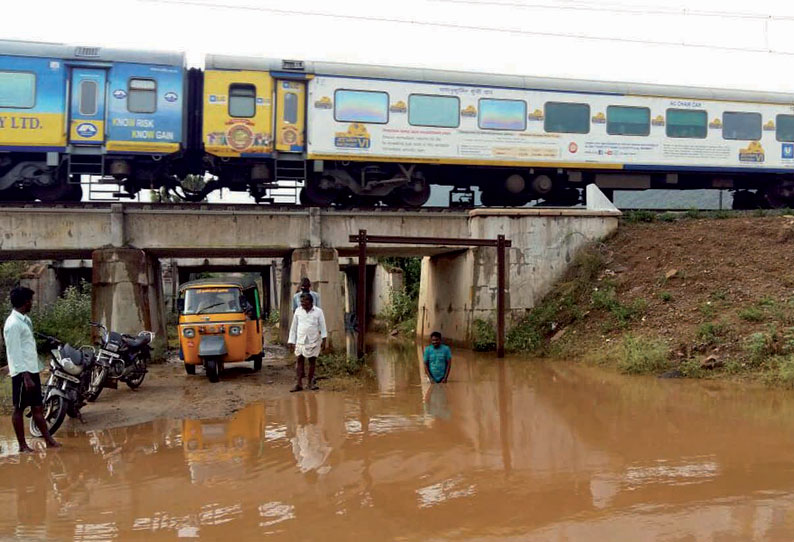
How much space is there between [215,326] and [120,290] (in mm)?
3786

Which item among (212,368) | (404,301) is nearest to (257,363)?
(212,368)

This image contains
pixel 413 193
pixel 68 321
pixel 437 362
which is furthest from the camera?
pixel 413 193

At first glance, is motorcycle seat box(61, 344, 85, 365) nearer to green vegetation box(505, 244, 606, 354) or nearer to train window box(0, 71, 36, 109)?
train window box(0, 71, 36, 109)

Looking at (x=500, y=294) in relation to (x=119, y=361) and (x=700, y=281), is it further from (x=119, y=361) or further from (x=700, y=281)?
(x=119, y=361)

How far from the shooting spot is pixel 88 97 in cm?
1275

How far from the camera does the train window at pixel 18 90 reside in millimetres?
12406

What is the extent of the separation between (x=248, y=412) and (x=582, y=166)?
10577mm

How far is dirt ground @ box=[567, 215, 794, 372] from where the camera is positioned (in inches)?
416

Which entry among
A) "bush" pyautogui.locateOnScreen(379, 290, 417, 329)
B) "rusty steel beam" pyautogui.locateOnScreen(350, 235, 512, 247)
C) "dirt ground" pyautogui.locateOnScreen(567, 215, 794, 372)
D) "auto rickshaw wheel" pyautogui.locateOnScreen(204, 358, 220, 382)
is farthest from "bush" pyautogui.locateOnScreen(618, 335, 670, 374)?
"bush" pyautogui.locateOnScreen(379, 290, 417, 329)

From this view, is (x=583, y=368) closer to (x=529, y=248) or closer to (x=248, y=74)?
(x=529, y=248)

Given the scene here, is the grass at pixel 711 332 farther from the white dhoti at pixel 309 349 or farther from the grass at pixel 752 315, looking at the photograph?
the white dhoti at pixel 309 349

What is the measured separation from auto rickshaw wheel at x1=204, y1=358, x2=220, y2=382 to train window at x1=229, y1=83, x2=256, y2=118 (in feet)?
19.1

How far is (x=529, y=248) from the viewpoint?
14.6 meters

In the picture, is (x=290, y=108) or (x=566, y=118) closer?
(x=290, y=108)
